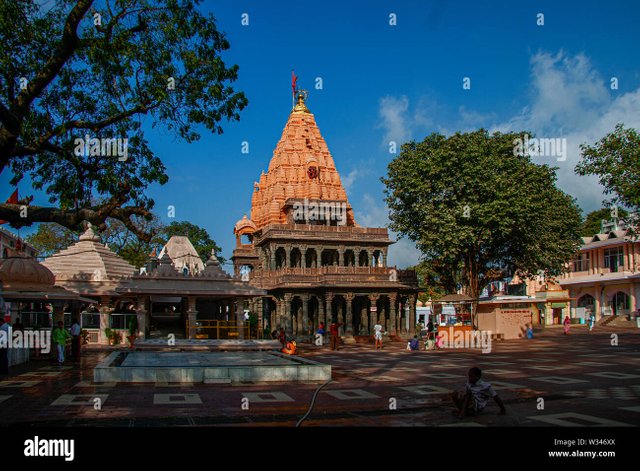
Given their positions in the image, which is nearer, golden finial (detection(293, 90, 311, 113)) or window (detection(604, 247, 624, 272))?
window (detection(604, 247, 624, 272))

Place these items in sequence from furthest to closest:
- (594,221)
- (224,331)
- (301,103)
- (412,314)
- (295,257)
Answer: (594,221) → (301,103) → (295,257) → (412,314) → (224,331)

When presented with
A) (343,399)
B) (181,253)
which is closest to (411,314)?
(181,253)

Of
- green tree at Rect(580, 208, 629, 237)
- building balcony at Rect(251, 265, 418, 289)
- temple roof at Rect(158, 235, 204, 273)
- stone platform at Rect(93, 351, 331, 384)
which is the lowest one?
stone platform at Rect(93, 351, 331, 384)

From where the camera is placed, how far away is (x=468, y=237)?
3756 centimetres

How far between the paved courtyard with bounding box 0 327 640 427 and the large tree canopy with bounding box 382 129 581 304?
17063 mm

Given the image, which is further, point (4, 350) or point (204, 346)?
point (204, 346)

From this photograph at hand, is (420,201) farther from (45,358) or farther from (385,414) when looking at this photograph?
(385,414)

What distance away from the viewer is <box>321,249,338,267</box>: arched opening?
2424 inches

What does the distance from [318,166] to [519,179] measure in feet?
96.8

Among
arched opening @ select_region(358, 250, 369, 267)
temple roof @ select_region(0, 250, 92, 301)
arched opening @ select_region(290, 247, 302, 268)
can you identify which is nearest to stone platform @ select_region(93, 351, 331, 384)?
temple roof @ select_region(0, 250, 92, 301)

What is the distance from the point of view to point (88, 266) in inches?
1638

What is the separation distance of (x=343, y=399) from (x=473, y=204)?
25.8 metres

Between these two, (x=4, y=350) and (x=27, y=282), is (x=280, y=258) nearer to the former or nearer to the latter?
(x=27, y=282)
